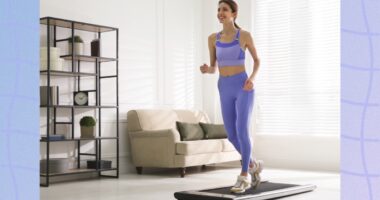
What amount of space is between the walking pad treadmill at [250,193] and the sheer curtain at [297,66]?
248 cm

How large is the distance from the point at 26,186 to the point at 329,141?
18.2 ft

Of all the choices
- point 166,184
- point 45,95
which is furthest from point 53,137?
point 166,184

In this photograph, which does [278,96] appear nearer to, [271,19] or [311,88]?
[311,88]

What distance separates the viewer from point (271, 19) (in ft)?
24.7

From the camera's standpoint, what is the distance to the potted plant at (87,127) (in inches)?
235

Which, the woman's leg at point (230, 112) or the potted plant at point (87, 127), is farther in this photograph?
the potted plant at point (87, 127)

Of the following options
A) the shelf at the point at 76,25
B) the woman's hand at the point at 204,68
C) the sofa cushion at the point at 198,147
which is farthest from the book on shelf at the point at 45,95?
the woman's hand at the point at 204,68

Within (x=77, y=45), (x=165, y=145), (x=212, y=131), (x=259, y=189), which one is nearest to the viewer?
(x=259, y=189)

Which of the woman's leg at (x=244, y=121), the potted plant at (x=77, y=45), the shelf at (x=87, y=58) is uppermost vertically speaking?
the potted plant at (x=77, y=45)

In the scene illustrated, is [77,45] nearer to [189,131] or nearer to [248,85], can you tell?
[189,131]

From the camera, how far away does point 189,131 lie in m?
6.73

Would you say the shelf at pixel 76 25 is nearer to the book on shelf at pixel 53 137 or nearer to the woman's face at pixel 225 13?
the book on shelf at pixel 53 137
